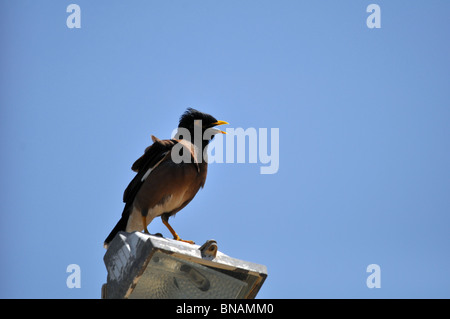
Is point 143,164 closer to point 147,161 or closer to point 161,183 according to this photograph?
point 147,161

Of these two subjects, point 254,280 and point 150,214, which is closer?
point 254,280

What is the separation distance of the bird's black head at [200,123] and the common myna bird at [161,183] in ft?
1.26

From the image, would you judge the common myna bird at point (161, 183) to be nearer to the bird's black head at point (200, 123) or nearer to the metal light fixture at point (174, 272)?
the bird's black head at point (200, 123)

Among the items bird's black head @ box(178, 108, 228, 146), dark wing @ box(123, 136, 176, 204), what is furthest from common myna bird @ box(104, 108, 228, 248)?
bird's black head @ box(178, 108, 228, 146)

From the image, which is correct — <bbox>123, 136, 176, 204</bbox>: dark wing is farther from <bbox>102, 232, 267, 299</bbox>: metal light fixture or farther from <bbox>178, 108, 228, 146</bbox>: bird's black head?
<bbox>102, 232, 267, 299</bbox>: metal light fixture

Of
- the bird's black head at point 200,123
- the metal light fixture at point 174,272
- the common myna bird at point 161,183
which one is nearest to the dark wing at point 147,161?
the common myna bird at point 161,183

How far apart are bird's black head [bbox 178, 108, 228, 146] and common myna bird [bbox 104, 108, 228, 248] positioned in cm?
38

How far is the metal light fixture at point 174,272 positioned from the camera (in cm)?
329
